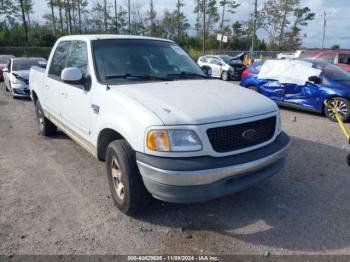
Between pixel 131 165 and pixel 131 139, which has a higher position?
pixel 131 139

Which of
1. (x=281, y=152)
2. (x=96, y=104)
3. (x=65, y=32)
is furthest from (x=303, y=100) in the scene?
(x=65, y=32)

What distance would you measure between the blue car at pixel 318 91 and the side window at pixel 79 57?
622 cm

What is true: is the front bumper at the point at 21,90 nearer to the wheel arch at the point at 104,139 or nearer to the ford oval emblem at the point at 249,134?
the wheel arch at the point at 104,139

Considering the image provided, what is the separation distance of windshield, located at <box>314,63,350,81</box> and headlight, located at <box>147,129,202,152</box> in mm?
6832

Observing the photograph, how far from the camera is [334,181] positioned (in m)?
4.41

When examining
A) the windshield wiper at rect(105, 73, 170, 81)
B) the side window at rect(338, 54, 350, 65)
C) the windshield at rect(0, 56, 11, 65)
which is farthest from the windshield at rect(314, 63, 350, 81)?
the windshield at rect(0, 56, 11, 65)

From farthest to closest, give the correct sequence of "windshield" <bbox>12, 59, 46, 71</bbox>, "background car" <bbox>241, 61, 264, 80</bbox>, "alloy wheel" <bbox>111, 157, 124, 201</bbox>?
"windshield" <bbox>12, 59, 46, 71</bbox> < "background car" <bbox>241, 61, 264, 80</bbox> < "alloy wheel" <bbox>111, 157, 124, 201</bbox>

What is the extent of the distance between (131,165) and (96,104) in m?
0.98

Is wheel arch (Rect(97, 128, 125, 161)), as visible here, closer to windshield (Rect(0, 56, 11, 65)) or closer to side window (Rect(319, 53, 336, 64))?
side window (Rect(319, 53, 336, 64))

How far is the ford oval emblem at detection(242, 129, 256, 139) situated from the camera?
10.3 feet

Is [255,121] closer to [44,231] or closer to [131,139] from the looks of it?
[131,139]

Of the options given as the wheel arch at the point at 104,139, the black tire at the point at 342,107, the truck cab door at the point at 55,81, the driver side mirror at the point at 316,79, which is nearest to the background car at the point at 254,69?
the driver side mirror at the point at 316,79

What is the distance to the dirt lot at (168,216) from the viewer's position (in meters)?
3.00

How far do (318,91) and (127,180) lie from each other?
266 inches
